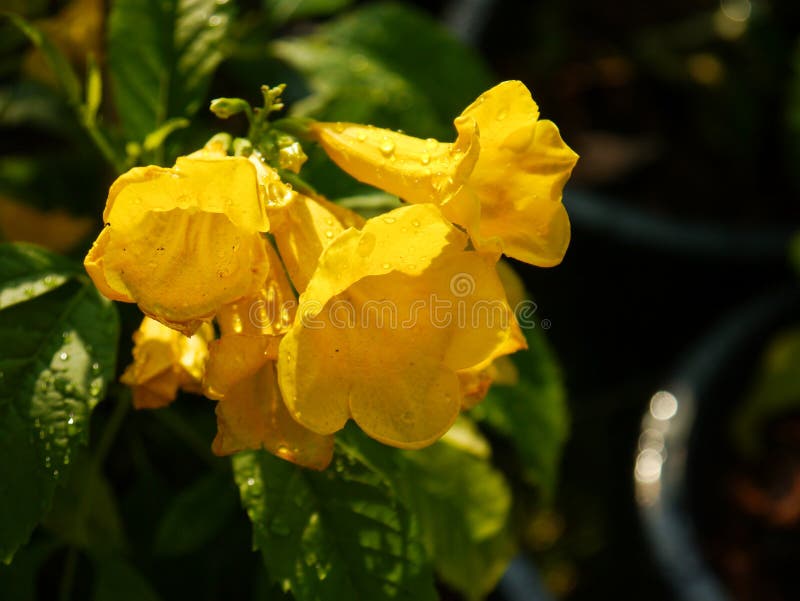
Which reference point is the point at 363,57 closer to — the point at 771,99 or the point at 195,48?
the point at 195,48

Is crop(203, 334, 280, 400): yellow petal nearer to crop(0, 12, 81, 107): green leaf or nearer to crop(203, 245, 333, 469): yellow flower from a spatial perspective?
crop(203, 245, 333, 469): yellow flower

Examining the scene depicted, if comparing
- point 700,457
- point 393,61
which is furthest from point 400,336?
point 700,457

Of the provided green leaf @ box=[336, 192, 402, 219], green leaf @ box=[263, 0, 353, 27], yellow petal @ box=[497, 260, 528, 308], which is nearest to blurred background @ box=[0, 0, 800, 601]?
green leaf @ box=[263, 0, 353, 27]

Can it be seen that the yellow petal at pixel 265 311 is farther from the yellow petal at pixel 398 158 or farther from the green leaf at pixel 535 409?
the green leaf at pixel 535 409

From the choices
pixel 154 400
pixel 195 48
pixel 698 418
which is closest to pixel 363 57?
pixel 195 48

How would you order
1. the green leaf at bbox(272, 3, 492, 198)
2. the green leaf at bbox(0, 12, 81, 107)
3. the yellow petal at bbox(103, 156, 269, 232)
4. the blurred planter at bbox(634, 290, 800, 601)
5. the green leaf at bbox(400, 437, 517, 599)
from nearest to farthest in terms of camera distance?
the yellow petal at bbox(103, 156, 269, 232) < the green leaf at bbox(0, 12, 81, 107) < the green leaf at bbox(400, 437, 517, 599) < the green leaf at bbox(272, 3, 492, 198) < the blurred planter at bbox(634, 290, 800, 601)

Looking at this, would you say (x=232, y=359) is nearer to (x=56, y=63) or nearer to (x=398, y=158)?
(x=398, y=158)

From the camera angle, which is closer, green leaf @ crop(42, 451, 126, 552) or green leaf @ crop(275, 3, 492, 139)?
green leaf @ crop(42, 451, 126, 552)

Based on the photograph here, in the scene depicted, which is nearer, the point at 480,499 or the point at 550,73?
the point at 480,499
